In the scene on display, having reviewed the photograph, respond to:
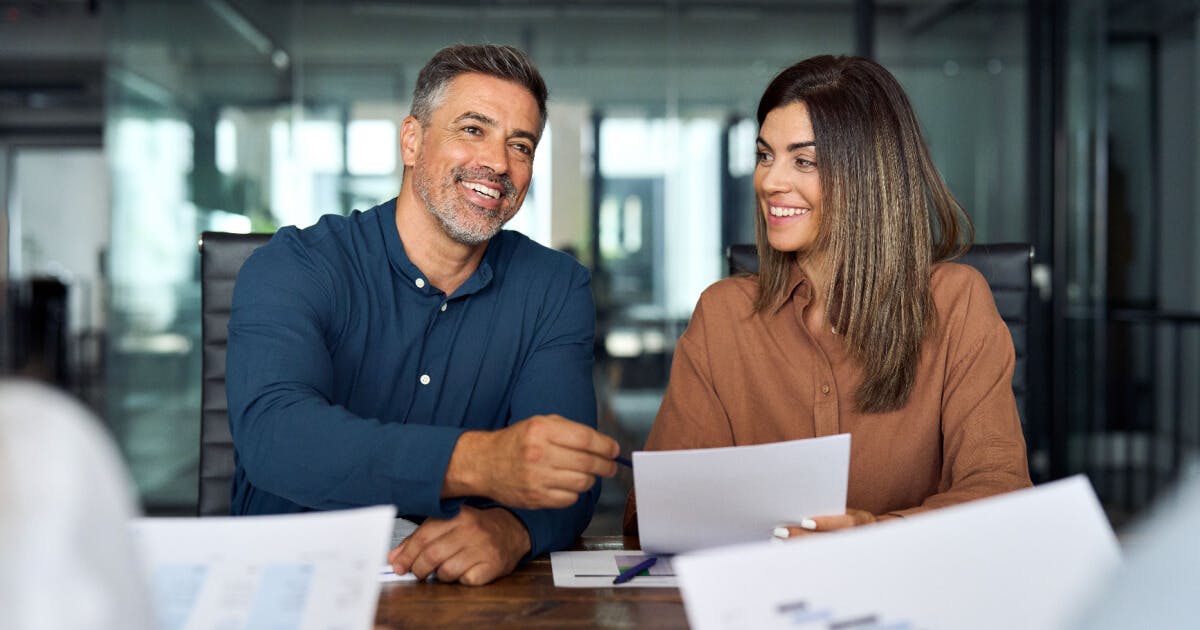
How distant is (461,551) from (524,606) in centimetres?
12

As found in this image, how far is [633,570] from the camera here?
1.15 metres

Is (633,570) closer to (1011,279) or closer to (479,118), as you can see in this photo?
(479,118)

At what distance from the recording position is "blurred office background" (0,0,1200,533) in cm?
430

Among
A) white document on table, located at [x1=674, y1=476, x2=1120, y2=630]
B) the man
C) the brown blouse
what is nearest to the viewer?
white document on table, located at [x1=674, y1=476, x2=1120, y2=630]

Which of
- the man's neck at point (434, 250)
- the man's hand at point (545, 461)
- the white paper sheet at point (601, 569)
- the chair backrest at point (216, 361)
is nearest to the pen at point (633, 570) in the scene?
the white paper sheet at point (601, 569)

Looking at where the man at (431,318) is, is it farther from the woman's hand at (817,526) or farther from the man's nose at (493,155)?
the woman's hand at (817,526)

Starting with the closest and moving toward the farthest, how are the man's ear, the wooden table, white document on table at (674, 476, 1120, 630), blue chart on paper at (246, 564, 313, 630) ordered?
white document on table at (674, 476, 1120, 630)
blue chart on paper at (246, 564, 313, 630)
the wooden table
the man's ear

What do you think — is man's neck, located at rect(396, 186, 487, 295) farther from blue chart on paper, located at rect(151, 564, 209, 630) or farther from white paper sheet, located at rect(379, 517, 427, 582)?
blue chart on paper, located at rect(151, 564, 209, 630)

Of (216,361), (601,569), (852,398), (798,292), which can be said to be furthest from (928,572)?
(216,361)

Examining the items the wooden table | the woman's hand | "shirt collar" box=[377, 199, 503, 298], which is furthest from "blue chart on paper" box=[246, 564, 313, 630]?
"shirt collar" box=[377, 199, 503, 298]

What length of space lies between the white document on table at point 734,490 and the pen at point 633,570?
0.03 metres

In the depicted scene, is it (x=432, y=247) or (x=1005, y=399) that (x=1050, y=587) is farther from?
(x=432, y=247)

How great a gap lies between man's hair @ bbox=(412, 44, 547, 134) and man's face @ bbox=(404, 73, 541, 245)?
0.01 m

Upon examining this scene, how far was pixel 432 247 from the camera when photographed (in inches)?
66.5
